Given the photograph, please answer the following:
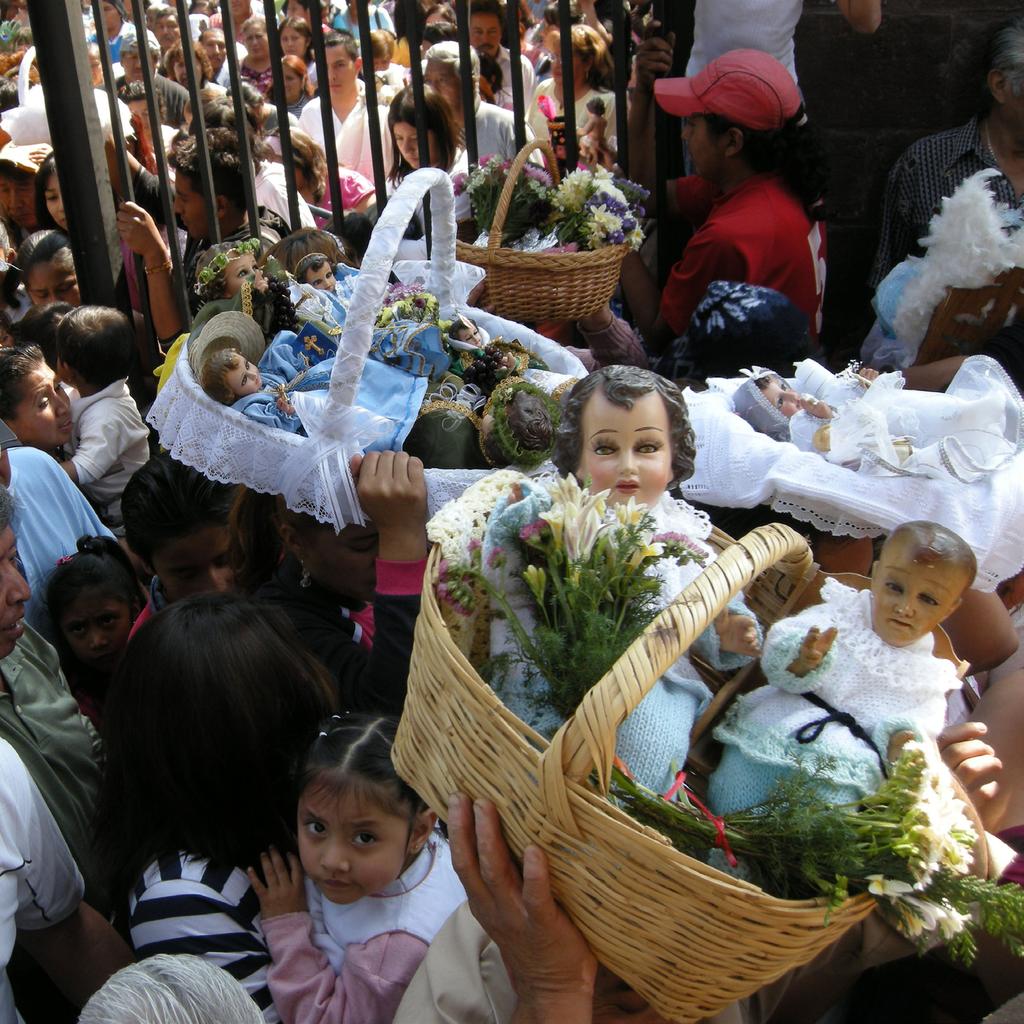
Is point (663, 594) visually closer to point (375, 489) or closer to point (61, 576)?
point (375, 489)

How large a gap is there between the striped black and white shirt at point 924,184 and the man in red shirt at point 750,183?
0.36m

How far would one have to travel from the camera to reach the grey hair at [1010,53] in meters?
3.48

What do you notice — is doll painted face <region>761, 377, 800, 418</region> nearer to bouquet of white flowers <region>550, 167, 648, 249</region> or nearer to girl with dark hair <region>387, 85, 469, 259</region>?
bouquet of white flowers <region>550, 167, 648, 249</region>

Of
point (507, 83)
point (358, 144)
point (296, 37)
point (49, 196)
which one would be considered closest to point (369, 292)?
point (49, 196)

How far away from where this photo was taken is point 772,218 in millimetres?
3549

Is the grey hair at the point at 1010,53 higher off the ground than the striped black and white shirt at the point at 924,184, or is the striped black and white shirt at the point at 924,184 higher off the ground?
the grey hair at the point at 1010,53

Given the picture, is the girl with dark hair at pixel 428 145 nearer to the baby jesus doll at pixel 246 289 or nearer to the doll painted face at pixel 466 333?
the baby jesus doll at pixel 246 289

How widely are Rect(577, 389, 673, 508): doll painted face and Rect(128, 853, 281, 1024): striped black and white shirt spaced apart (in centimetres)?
90

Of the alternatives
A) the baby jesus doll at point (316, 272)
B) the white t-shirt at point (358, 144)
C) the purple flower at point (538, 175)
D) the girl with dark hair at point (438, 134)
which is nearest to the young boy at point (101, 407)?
the baby jesus doll at point (316, 272)

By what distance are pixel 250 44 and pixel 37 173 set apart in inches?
145

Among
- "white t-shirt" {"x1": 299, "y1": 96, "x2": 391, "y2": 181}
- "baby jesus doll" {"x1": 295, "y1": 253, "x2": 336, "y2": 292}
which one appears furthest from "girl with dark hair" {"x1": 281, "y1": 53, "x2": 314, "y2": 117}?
"baby jesus doll" {"x1": 295, "y1": 253, "x2": 336, "y2": 292}

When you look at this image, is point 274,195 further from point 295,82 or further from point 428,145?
point 295,82

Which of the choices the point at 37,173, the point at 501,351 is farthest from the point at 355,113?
the point at 501,351

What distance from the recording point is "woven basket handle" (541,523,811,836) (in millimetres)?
1279
